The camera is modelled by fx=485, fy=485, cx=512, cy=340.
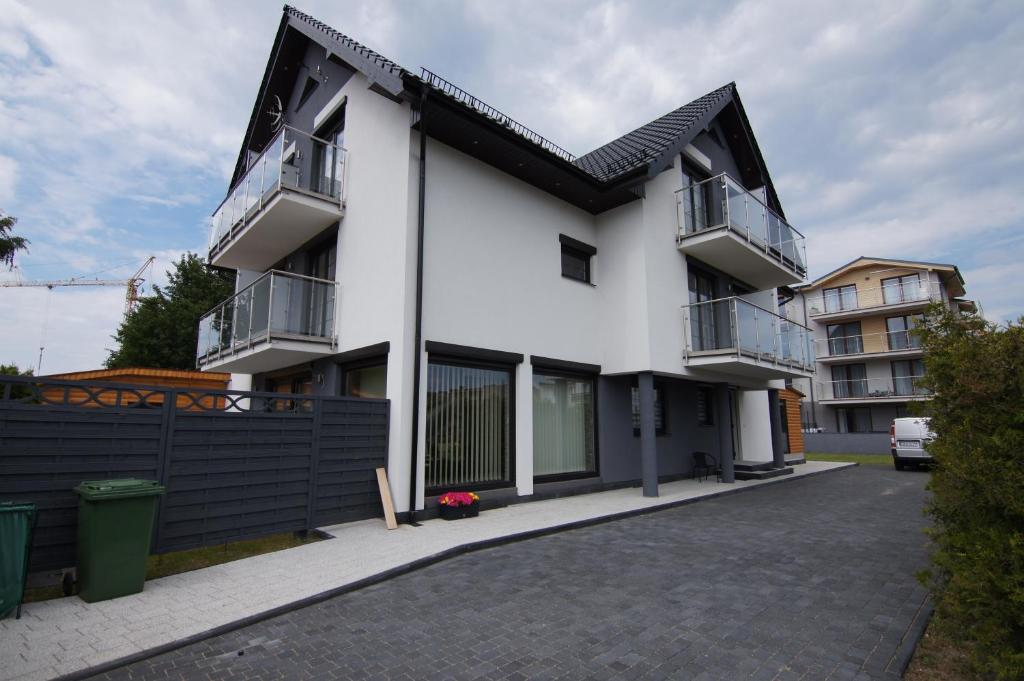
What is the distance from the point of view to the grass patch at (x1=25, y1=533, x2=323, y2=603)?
15.4 feet

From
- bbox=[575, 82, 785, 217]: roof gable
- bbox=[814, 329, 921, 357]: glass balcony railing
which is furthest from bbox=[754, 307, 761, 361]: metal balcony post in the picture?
bbox=[814, 329, 921, 357]: glass balcony railing

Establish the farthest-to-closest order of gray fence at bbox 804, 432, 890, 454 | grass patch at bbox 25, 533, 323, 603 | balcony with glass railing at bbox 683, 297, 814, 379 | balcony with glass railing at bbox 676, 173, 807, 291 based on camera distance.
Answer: gray fence at bbox 804, 432, 890, 454
balcony with glass railing at bbox 676, 173, 807, 291
balcony with glass railing at bbox 683, 297, 814, 379
grass patch at bbox 25, 533, 323, 603

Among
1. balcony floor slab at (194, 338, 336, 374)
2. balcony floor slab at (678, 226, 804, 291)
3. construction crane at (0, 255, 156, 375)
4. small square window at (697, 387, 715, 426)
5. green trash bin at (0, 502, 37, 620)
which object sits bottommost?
green trash bin at (0, 502, 37, 620)

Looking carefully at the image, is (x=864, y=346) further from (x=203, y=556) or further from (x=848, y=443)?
(x=203, y=556)

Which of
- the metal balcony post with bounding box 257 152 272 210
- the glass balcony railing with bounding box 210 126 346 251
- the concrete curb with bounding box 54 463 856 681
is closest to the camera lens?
the concrete curb with bounding box 54 463 856 681

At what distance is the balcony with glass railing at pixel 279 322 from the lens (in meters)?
9.00

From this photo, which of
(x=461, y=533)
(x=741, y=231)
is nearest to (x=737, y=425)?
(x=741, y=231)

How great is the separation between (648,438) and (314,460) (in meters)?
6.83

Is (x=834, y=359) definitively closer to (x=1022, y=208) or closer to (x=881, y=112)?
(x=1022, y=208)

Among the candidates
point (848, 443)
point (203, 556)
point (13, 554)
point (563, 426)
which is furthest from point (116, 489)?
point (848, 443)

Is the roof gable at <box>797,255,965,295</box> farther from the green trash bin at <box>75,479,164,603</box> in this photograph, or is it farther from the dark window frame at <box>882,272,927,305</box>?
the green trash bin at <box>75,479,164,603</box>

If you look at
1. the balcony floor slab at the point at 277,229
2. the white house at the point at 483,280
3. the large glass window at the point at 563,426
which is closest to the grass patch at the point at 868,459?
the white house at the point at 483,280

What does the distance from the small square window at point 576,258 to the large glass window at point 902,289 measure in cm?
2764

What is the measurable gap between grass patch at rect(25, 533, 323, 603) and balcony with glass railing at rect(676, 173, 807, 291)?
10.4 metres
